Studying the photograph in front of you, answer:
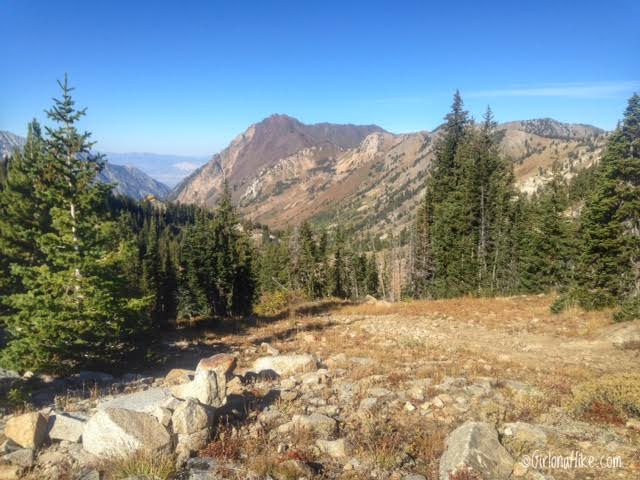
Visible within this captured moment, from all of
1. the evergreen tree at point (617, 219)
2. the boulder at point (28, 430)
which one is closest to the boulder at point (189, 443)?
the boulder at point (28, 430)

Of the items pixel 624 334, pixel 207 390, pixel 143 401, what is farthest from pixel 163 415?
pixel 624 334

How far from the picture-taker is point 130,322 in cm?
1591

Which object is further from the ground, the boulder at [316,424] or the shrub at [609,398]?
the shrub at [609,398]

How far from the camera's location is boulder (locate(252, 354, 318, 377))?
1349 centimetres

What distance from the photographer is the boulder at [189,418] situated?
718 centimetres

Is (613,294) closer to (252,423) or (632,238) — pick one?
(632,238)

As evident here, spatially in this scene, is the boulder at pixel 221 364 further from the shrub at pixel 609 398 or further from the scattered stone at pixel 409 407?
the shrub at pixel 609 398

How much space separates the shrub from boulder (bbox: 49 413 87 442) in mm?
10331

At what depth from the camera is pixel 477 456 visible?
6.36 m

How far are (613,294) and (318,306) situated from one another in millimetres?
23008

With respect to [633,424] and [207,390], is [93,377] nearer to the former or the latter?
[207,390]

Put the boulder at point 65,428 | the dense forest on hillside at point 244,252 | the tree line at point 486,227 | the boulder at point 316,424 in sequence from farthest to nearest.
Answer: the tree line at point 486,227 < the dense forest on hillside at point 244,252 < the boulder at point 316,424 < the boulder at point 65,428

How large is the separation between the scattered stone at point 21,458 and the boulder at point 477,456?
6909mm

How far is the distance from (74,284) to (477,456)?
14.5m
